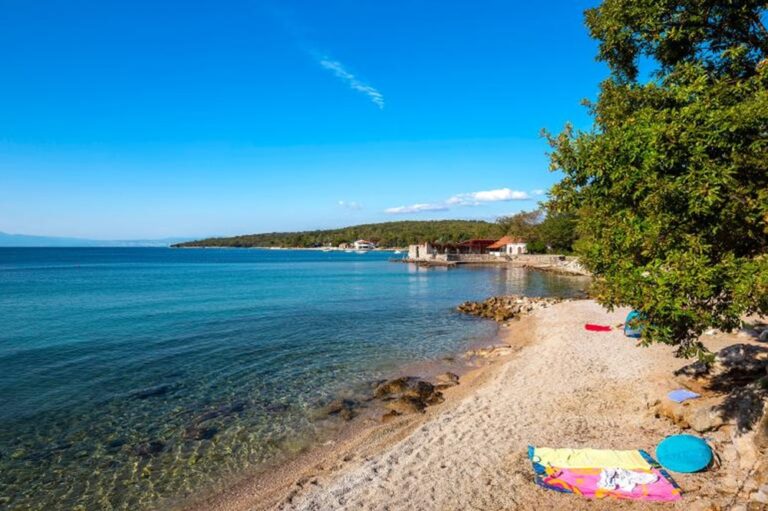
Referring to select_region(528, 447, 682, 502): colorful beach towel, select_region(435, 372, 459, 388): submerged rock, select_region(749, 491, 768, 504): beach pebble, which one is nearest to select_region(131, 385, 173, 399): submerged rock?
select_region(435, 372, 459, 388): submerged rock

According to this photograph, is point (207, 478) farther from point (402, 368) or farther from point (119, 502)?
point (402, 368)

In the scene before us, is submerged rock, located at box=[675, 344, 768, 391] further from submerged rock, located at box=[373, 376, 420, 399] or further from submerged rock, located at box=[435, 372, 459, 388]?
submerged rock, located at box=[373, 376, 420, 399]

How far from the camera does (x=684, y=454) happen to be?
845cm

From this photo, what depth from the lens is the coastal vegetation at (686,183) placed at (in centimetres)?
609

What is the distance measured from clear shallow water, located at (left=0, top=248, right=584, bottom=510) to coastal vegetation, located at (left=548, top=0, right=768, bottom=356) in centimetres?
936

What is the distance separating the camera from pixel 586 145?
768 centimetres

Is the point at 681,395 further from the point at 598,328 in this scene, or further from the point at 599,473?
the point at 598,328

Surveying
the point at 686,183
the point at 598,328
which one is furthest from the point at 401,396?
the point at 598,328

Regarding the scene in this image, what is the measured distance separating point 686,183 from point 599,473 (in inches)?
223

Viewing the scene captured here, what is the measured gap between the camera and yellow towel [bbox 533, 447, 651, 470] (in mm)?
8680

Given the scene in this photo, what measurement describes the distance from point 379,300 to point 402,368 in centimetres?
2251

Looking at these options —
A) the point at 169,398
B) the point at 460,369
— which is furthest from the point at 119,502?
the point at 460,369

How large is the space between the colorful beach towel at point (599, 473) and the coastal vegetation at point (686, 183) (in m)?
2.63

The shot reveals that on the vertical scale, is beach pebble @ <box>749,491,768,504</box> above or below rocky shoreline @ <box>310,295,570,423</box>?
above
